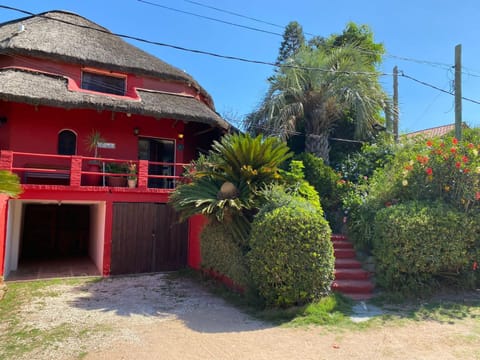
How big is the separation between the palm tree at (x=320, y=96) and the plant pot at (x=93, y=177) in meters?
5.80

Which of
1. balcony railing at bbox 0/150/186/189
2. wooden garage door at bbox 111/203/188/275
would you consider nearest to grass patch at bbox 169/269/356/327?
wooden garage door at bbox 111/203/188/275

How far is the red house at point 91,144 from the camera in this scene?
29.6 feet

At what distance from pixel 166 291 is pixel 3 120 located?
7657 mm

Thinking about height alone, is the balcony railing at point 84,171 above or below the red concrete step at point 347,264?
above

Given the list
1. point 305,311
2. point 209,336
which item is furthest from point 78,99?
point 305,311

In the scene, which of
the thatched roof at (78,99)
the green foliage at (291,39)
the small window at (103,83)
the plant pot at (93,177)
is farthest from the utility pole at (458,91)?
the green foliage at (291,39)

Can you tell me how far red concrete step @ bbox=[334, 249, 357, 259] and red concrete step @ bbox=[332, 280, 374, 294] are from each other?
1.06 meters

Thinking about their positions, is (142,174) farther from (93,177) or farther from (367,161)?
(367,161)

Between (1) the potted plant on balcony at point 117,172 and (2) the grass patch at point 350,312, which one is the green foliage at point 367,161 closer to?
(2) the grass patch at point 350,312

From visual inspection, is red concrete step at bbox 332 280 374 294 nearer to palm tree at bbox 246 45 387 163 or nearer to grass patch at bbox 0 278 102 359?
grass patch at bbox 0 278 102 359

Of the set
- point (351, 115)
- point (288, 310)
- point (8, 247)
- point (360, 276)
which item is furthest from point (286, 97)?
point (8, 247)

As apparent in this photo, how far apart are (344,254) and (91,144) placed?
8.26 metres

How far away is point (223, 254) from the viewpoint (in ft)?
23.9

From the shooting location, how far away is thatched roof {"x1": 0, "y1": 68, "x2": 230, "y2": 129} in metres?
9.27
